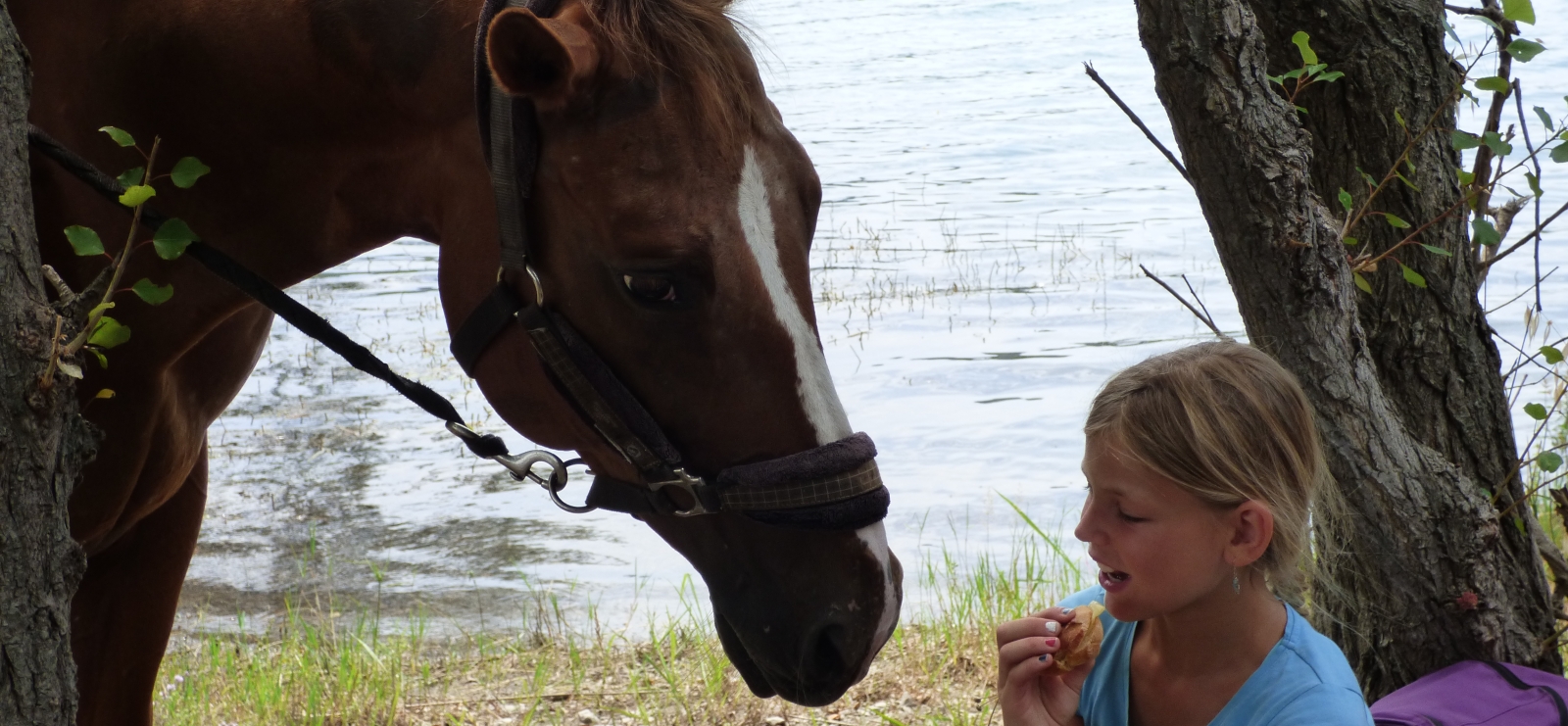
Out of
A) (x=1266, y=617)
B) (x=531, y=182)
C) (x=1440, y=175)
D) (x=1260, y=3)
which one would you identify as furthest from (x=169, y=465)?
(x=1440, y=175)

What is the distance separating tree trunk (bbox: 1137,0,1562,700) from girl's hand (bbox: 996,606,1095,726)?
530 millimetres

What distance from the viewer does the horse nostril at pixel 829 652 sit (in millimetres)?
1673

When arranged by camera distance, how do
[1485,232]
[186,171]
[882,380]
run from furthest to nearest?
[882,380], [1485,232], [186,171]

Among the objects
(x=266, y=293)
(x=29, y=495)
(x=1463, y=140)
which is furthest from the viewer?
(x=1463, y=140)

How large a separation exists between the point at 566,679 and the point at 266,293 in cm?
178

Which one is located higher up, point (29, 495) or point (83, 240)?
point (83, 240)

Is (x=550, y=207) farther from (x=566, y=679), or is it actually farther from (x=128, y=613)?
(x=566, y=679)

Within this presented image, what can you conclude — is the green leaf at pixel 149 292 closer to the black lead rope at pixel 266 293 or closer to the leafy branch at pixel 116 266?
the leafy branch at pixel 116 266

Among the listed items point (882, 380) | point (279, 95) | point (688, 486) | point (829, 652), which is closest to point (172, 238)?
point (279, 95)

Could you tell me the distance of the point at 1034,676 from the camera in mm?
1690

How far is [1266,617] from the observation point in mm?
1642

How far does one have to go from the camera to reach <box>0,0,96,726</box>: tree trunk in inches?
44.9

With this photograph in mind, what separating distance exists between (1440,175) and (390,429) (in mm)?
5143

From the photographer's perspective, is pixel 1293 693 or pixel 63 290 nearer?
pixel 63 290
